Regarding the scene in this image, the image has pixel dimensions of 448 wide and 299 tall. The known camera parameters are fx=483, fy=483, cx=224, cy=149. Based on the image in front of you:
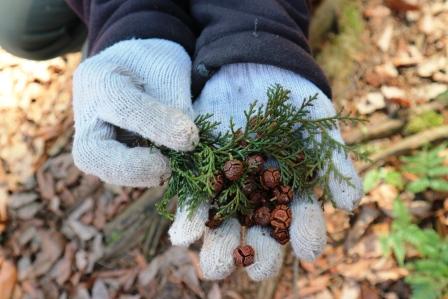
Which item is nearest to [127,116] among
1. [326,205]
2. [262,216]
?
[262,216]

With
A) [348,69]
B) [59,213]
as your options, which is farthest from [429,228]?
[59,213]

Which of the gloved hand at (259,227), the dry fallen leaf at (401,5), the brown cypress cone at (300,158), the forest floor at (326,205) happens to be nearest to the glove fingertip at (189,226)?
the gloved hand at (259,227)

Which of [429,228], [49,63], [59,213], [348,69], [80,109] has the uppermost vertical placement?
[80,109]

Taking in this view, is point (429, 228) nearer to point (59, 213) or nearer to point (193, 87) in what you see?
point (193, 87)

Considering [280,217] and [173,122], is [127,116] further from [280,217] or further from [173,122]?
[280,217]

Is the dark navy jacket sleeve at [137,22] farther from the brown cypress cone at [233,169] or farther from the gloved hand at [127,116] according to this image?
the brown cypress cone at [233,169]

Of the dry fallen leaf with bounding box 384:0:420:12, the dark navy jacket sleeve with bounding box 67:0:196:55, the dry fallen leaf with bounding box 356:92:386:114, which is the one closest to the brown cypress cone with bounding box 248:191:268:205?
the dark navy jacket sleeve with bounding box 67:0:196:55
